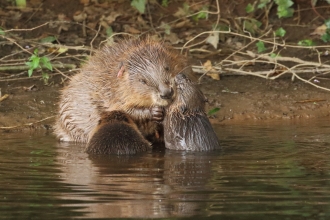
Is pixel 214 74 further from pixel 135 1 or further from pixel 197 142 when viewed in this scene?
pixel 197 142

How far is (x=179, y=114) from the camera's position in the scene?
7844 mm

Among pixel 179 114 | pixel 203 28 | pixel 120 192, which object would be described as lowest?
pixel 120 192

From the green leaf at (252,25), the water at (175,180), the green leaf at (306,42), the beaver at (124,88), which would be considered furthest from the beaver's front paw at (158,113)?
the green leaf at (252,25)

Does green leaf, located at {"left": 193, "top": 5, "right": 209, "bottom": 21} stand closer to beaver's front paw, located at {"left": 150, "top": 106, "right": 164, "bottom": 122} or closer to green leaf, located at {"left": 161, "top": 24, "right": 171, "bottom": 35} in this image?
green leaf, located at {"left": 161, "top": 24, "right": 171, "bottom": 35}

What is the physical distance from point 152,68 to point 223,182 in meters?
2.02

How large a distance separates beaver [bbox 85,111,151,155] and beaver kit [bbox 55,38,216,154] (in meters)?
0.21

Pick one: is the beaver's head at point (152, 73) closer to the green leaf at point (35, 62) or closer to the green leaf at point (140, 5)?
the green leaf at point (35, 62)

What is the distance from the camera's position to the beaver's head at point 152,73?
7809mm

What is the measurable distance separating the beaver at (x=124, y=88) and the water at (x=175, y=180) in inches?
13.1

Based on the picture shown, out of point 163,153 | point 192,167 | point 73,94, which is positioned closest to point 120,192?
point 192,167

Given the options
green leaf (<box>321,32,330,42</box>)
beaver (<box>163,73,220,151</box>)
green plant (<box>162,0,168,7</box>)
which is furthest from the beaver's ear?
green plant (<box>162,0,168,7</box>)

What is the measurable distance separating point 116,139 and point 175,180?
1441mm

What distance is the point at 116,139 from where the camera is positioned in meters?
7.66

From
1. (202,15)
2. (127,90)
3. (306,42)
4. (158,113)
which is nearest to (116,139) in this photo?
(158,113)
